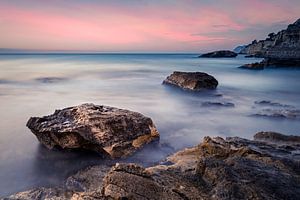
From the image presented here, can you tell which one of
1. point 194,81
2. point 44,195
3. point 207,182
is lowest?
point 44,195

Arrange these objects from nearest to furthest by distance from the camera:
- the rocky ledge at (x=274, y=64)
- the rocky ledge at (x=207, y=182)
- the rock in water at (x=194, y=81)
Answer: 1. the rocky ledge at (x=207, y=182)
2. the rock in water at (x=194, y=81)
3. the rocky ledge at (x=274, y=64)

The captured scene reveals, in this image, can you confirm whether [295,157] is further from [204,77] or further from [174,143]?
[204,77]

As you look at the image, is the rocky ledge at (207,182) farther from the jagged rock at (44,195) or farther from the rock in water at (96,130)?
the rock in water at (96,130)

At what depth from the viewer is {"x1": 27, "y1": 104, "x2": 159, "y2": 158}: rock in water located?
5.82 meters

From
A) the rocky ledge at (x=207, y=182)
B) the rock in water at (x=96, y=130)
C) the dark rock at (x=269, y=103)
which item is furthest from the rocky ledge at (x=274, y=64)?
the rocky ledge at (x=207, y=182)

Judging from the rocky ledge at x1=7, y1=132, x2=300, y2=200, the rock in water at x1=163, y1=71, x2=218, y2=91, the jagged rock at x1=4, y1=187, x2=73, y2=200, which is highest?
the rocky ledge at x1=7, y1=132, x2=300, y2=200

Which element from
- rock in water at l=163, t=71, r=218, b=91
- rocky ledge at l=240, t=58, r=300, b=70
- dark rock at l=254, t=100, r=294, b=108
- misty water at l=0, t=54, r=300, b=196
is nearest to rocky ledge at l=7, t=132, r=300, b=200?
misty water at l=0, t=54, r=300, b=196

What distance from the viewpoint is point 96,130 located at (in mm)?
5887

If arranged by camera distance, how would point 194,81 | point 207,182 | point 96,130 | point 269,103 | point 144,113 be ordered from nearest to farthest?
point 207,182
point 96,130
point 144,113
point 269,103
point 194,81

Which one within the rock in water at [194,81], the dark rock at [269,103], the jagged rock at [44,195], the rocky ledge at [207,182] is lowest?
the dark rock at [269,103]

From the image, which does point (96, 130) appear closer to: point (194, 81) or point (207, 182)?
point (207, 182)

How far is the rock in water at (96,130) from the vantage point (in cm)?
582

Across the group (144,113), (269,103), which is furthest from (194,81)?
(144,113)

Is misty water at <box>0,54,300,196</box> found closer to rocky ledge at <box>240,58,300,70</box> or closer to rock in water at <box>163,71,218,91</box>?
rock in water at <box>163,71,218,91</box>
